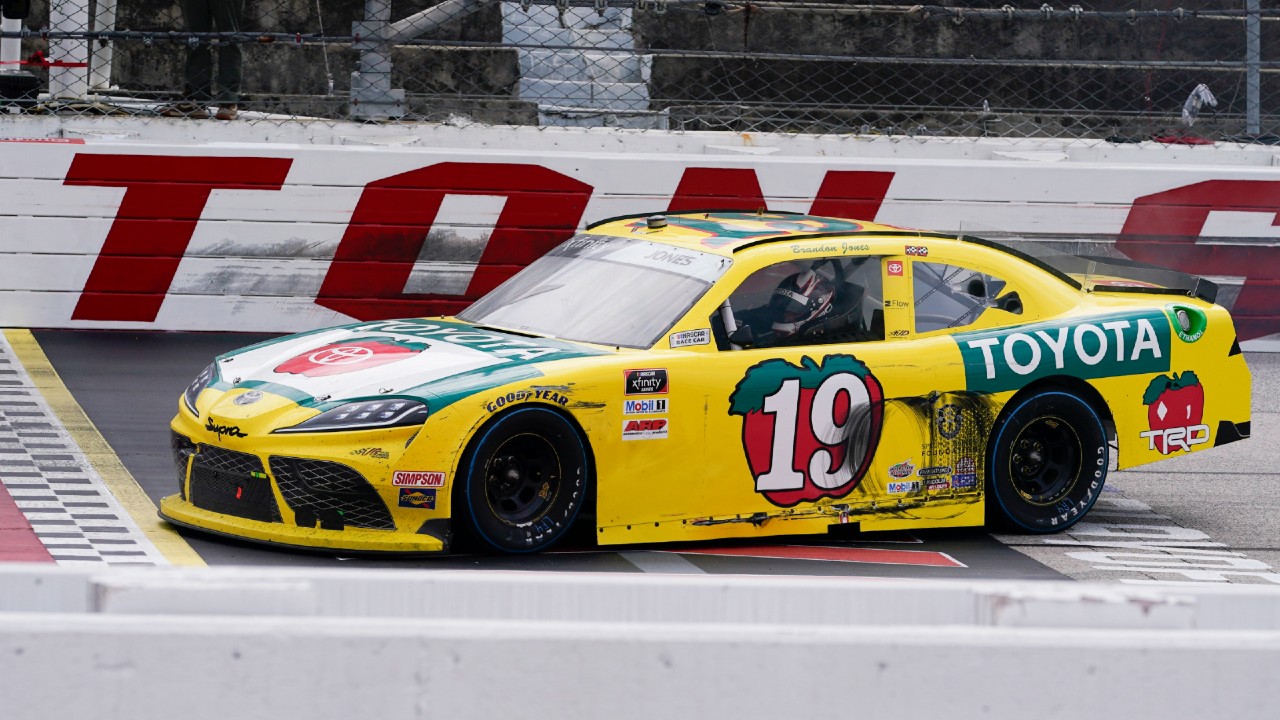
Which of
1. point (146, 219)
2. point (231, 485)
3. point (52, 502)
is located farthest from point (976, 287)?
point (146, 219)

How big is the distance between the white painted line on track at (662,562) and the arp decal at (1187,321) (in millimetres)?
2539

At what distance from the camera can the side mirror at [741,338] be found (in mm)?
6648

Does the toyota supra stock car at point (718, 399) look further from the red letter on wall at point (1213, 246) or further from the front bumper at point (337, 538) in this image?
the red letter on wall at point (1213, 246)

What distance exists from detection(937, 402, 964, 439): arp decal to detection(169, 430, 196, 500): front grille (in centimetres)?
287

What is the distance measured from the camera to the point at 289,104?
1526cm

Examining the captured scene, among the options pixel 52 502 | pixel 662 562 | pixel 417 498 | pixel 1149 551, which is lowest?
pixel 1149 551

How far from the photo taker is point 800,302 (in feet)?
22.4

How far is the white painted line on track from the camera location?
631cm

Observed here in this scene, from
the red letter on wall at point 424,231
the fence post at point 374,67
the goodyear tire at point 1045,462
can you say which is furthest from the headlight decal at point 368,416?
the fence post at point 374,67

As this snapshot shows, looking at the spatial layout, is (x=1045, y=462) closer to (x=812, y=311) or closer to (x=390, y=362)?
(x=812, y=311)

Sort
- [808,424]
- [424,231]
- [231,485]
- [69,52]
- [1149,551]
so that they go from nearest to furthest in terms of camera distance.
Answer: [231,485], [808,424], [1149,551], [424,231], [69,52]

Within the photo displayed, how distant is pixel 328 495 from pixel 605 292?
1536 millimetres

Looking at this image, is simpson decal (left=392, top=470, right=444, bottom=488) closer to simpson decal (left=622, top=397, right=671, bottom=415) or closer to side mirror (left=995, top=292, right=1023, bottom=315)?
simpson decal (left=622, top=397, right=671, bottom=415)

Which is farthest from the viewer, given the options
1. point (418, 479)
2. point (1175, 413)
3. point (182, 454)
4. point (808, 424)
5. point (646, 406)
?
point (1175, 413)
